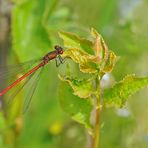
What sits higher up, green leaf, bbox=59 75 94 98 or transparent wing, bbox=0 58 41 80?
transparent wing, bbox=0 58 41 80

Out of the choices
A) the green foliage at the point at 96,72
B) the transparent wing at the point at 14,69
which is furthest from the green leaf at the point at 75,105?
the transparent wing at the point at 14,69

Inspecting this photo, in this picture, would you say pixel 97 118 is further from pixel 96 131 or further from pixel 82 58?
pixel 82 58

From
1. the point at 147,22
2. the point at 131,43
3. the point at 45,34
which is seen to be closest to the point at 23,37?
the point at 45,34

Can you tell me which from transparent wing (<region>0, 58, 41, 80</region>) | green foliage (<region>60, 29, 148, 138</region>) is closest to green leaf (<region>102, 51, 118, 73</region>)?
green foliage (<region>60, 29, 148, 138</region>)

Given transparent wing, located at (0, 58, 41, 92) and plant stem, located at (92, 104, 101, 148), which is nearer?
plant stem, located at (92, 104, 101, 148)

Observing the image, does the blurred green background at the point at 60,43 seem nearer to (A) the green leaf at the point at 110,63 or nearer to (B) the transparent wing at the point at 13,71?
(B) the transparent wing at the point at 13,71

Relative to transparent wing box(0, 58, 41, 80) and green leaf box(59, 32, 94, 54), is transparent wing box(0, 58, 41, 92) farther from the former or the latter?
green leaf box(59, 32, 94, 54)

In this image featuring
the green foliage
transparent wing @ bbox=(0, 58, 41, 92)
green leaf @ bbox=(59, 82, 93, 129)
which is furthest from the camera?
transparent wing @ bbox=(0, 58, 41, 92)
